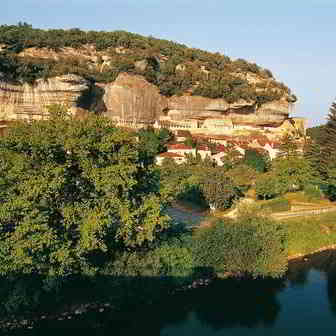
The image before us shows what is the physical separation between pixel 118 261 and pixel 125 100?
35.0m

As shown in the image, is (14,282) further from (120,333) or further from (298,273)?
(298,273)

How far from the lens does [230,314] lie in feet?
56.3

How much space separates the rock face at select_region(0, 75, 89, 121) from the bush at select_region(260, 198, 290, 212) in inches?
941

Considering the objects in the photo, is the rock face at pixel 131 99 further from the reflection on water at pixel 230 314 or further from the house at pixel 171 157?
the reflection on water at pixel 230 314

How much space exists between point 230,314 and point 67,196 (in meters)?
7.63

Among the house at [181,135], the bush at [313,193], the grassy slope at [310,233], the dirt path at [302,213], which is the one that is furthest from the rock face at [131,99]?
the grassy slope at [310,233]

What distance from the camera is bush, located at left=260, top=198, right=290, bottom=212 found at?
28.0 m

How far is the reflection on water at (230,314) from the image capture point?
15.8m

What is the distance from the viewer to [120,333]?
15633mm

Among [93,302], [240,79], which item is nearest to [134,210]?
[93,302]

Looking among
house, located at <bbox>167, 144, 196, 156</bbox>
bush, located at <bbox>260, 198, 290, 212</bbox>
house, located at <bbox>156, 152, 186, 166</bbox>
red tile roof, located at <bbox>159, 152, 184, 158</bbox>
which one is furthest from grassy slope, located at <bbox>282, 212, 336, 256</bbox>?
house, located at <bbox>167, 144, 196, 156</bbox>

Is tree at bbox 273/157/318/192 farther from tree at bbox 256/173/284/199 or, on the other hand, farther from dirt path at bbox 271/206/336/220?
dirt path at bbox 271/206/336/220

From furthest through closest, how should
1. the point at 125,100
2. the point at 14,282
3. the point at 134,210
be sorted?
the point at 125,100
the point at 134,210
the point at 14,282

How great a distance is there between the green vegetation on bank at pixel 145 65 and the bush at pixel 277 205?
26.2 metres
